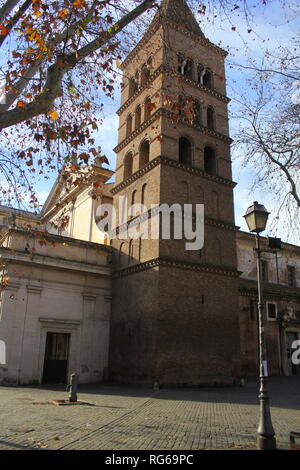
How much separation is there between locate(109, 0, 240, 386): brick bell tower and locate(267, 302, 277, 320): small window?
9.35 metres

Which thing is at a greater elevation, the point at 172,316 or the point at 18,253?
the point at 18,253

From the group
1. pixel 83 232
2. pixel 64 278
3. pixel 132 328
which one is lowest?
pixel 132 328

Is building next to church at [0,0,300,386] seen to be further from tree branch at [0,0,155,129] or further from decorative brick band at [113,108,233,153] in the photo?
tree branch at [0,0,155,129]

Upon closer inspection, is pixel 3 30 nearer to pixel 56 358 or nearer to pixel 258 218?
pixel 258 218

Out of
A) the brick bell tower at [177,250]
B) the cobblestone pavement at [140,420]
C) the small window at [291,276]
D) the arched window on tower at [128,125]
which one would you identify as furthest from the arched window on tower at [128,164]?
the small window at [291,276]

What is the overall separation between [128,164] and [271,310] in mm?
15132

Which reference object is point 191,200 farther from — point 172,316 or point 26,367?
point 26,367

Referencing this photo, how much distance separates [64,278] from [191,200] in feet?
26.5

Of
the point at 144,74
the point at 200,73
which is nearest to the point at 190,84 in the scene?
the point at 200,73

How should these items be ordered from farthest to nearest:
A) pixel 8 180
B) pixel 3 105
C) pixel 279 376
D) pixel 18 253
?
pixel 279 376 < pixel 18 253 < pixel 8 180 < pixel 3 105

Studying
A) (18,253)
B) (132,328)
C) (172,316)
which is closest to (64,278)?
(18,253)

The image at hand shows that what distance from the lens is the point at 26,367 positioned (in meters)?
18.7

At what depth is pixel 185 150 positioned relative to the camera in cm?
2266

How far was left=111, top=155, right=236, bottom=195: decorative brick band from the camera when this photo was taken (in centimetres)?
2025
